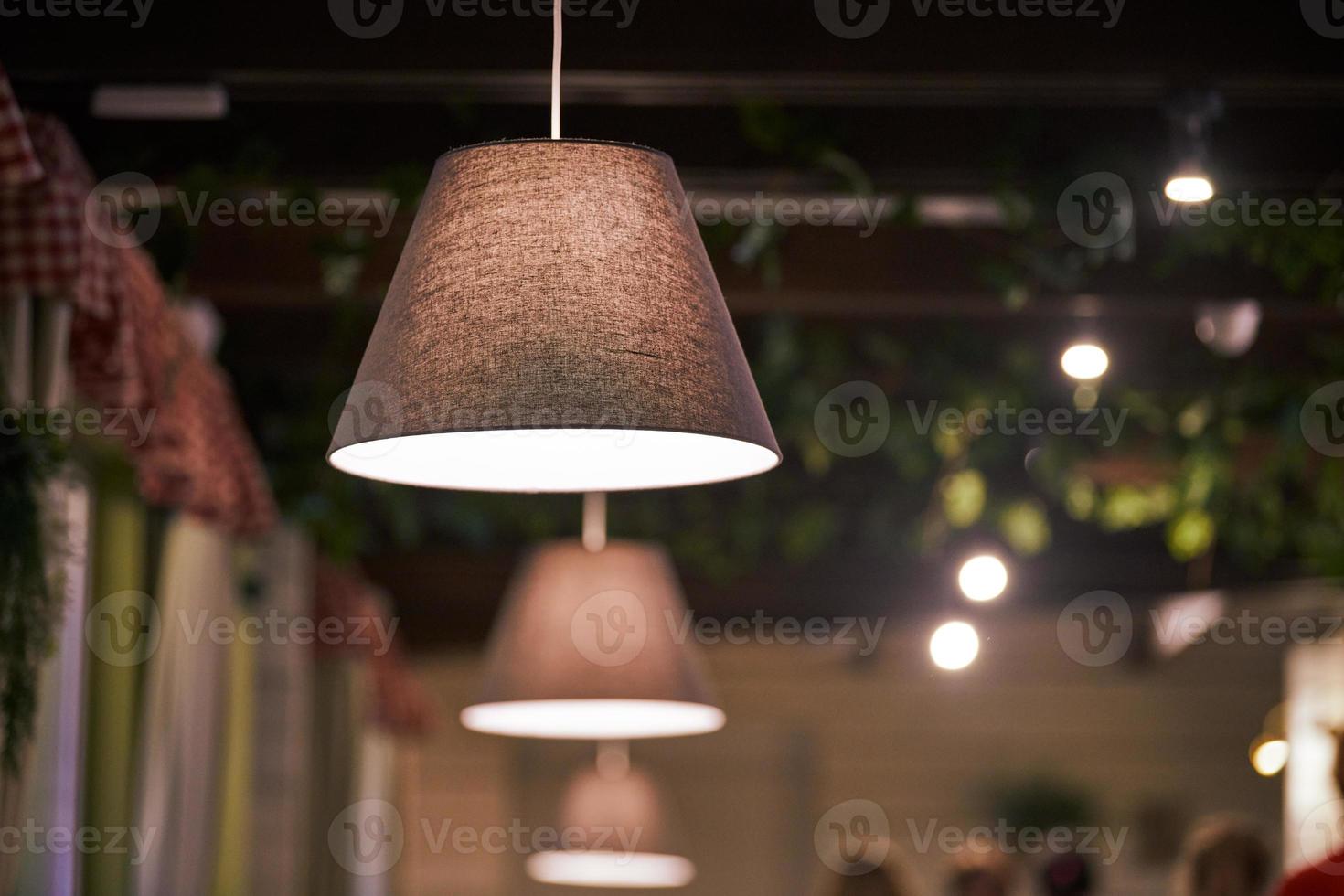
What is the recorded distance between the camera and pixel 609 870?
8.96 metres

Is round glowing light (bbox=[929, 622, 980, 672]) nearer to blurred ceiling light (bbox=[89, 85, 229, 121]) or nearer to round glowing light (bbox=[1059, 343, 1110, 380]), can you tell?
round glowing light (bbox=[1059, 343, 1110, 380])

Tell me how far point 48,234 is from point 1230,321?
2863mm

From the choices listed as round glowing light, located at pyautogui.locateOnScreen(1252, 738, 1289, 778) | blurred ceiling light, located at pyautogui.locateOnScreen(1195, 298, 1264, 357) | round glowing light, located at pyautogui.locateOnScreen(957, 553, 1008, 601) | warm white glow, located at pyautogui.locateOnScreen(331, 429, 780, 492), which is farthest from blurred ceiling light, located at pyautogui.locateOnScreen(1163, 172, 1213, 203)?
round glowing light, located at pyautogui.locateOnScreen(1252, 738, 1289, 778)

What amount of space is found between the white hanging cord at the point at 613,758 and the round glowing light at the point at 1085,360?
4.56 m

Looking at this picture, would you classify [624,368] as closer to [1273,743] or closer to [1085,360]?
[1085,360]

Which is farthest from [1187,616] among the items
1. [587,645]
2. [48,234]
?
[48,234]

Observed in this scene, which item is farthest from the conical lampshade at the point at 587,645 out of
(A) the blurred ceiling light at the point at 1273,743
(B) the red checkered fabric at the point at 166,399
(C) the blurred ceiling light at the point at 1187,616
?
(C) the blurred ceiling light at the point at 1187,616

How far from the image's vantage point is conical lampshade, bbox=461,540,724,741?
3.44m

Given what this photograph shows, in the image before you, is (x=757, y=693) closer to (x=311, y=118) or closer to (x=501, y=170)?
(x=311, y=118)

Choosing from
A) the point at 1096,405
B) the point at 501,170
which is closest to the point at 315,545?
the point at 1096,405

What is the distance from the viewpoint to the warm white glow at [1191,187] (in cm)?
334

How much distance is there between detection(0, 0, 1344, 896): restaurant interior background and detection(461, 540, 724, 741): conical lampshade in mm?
12

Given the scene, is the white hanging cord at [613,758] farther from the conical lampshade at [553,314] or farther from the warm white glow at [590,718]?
the conical lampshade at [553,314]

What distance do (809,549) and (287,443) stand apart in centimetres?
195
